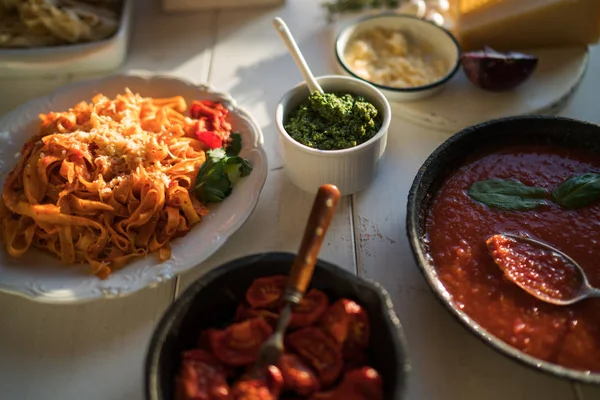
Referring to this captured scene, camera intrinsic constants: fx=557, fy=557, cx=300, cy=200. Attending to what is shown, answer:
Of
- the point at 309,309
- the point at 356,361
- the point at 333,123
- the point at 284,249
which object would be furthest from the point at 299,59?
the point at 356,361

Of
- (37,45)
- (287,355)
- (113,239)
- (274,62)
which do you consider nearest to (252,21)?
(274,62)

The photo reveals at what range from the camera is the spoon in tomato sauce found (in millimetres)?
1175

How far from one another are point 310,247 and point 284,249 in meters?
0.39

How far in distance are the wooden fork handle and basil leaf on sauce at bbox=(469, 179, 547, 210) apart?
1.56 ft

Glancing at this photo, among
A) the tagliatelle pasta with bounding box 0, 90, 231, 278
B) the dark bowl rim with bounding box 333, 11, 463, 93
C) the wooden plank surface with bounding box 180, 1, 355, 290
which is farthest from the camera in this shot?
the dark bowl rim with bounding box 333, 11, 463, 93

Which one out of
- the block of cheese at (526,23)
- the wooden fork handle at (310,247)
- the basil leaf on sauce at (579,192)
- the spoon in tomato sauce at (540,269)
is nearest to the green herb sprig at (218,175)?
the wooden fork handle at (310,247)

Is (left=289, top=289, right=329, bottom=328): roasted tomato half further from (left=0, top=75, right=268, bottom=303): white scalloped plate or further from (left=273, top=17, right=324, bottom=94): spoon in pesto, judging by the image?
(left=273, top=17, right=324, bottom=94): spoon in pesto

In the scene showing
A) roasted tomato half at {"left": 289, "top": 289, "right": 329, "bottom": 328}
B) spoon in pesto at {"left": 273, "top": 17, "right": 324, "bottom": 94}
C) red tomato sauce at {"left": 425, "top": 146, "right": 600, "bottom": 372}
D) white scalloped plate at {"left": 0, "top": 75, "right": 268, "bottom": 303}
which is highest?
spoon in pesto at {"left": 273, "top": 17, "right": 324, "bottom": 94}

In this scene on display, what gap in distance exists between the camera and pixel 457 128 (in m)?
1.68

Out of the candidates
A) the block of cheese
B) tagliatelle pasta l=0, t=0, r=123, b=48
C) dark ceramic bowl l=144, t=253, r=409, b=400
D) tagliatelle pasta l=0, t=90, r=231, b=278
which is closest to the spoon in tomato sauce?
dark ceramic bowl l=144, t=253, r=409, b=400

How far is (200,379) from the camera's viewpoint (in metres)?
1.01

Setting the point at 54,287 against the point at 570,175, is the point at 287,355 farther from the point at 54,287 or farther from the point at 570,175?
the point at 570,175

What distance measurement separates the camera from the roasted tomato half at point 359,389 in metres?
0.98

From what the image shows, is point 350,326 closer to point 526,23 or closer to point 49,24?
point 526,23
